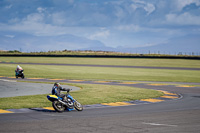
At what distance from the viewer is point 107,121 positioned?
14.7 m

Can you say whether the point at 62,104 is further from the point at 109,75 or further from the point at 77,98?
the point at 109,75

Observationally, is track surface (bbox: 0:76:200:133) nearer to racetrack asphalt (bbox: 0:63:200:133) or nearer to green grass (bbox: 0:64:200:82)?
racetrack asphalt (bbox: 0:63:200:133)

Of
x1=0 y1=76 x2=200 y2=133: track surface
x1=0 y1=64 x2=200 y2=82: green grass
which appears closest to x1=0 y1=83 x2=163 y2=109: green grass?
x1=0 y1=76 x2=200 y2=133: track surface

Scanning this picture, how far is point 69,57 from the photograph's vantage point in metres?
99.9

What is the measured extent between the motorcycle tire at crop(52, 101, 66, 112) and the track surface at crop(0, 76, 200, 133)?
1.04 ft

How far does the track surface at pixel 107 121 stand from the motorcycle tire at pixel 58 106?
0.32 meters

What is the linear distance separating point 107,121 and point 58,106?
3.80m

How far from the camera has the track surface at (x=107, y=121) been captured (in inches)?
505

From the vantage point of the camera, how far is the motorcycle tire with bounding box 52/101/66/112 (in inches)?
677

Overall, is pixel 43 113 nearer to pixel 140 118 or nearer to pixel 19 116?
pixel 19 116

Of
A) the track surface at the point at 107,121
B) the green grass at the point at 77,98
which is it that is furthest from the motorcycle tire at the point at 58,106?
the green grass at the point at 77,98

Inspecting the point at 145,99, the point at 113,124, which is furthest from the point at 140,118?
the point at 145,99

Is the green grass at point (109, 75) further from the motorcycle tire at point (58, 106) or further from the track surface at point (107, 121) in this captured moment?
the motorcycle tire at point (58, 106)

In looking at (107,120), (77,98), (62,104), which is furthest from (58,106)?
(77,98)
